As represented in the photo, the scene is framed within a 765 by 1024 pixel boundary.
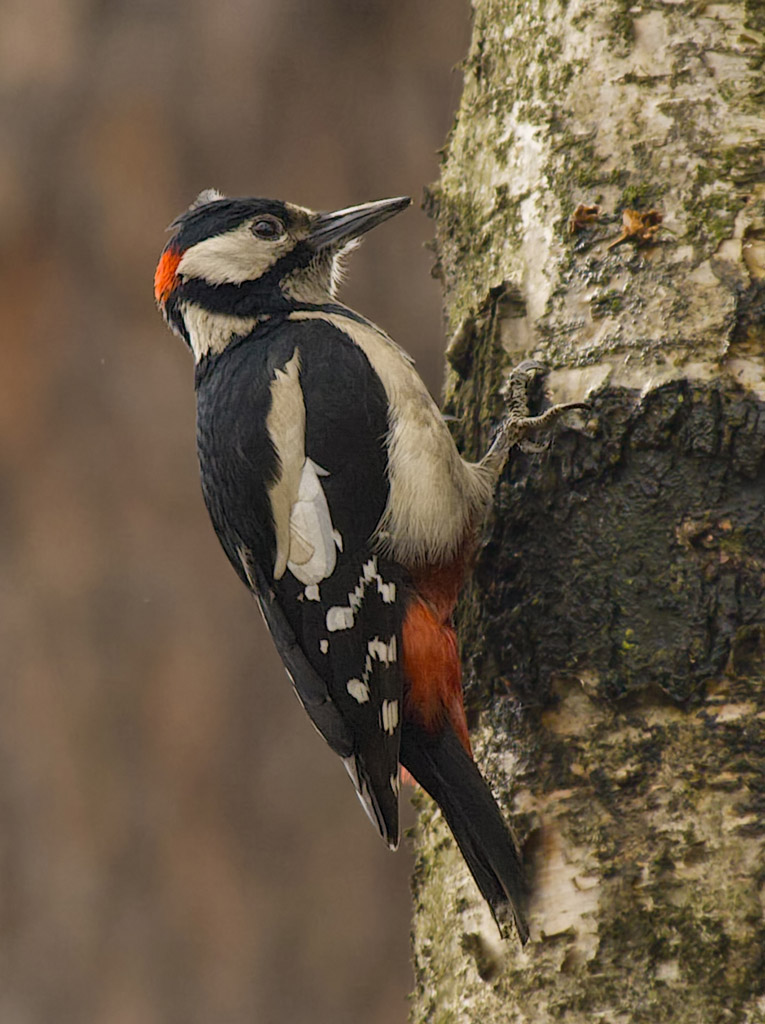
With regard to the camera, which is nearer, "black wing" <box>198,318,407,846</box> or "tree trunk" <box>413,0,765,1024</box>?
"tree trunk" <box>413,0,765,1024</box>

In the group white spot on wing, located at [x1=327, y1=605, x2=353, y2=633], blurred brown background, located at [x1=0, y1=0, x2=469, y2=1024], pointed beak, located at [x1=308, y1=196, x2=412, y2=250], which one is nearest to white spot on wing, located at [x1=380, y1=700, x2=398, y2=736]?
white spot on wing, located at [x1=327, y1=605, x2=353, y2=633]

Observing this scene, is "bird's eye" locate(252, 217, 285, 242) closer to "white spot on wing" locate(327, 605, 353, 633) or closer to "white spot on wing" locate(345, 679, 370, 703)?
"white spot on wing" locate(327, 605, 353, 633)

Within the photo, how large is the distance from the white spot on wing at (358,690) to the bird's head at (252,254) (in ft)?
2.85

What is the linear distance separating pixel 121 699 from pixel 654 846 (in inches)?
104

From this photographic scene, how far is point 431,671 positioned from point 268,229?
1063 mm

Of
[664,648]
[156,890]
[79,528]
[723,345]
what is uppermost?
[723,345]

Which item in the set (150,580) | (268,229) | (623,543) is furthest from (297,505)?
(150,580)

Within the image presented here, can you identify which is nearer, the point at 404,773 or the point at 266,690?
the point at 404,773

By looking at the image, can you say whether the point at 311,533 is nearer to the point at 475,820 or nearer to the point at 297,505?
the point at 297,505

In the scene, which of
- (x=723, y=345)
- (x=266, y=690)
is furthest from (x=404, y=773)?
(x=266, y=690)

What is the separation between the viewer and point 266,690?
415 centimetres

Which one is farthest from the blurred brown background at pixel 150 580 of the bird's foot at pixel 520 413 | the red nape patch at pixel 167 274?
the bird's foot at pixel 520 413

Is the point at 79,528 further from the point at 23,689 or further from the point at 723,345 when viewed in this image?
the point at 723,345

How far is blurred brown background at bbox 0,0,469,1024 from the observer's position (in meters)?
4.14
